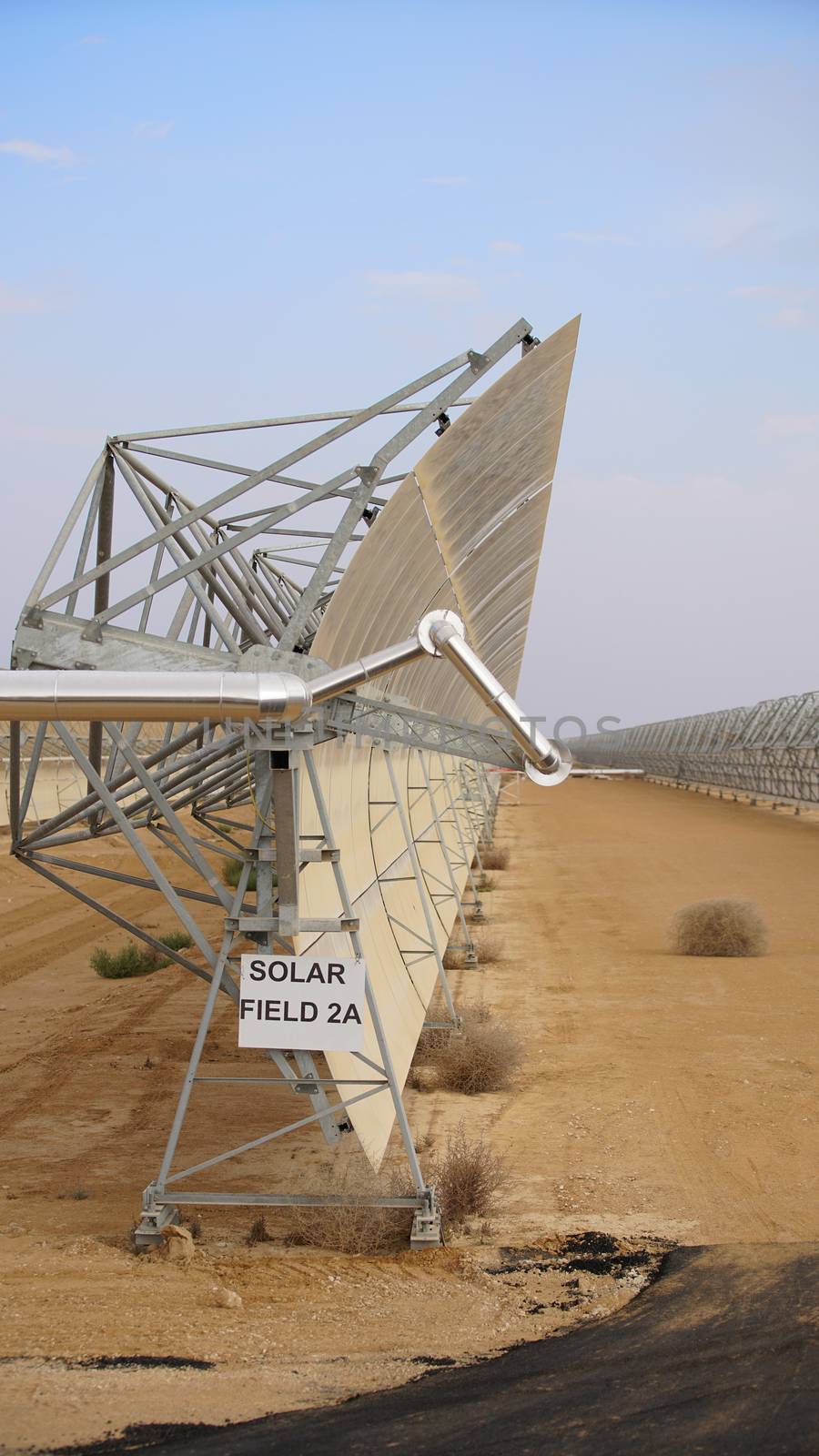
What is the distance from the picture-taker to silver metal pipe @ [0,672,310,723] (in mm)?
6000

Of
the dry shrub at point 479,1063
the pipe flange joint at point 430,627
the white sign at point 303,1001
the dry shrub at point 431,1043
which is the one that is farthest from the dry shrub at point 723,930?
the pipe flange joint at point 430,627

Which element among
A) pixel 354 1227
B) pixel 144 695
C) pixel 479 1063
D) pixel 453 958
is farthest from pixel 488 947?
pixel 144 695

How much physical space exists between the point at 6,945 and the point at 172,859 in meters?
13.9

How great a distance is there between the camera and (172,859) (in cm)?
3538

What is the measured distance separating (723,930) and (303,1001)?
12050mm

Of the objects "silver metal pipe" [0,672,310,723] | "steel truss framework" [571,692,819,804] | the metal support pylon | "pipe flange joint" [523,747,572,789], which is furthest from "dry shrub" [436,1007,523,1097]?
"steel truss framework" [571,692,819,804]

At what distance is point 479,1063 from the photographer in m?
11.4

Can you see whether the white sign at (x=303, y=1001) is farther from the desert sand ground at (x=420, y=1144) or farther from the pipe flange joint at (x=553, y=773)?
the pipe flange joint at (x=553, y=773)

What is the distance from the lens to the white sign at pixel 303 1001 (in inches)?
281

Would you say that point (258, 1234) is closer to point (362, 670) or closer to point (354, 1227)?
point (354, 1227)

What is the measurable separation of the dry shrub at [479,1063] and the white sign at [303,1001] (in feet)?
14.5

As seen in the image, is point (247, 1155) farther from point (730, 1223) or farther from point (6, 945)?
point (6, 945)

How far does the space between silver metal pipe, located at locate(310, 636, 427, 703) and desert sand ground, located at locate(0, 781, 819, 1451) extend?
3.06 metres

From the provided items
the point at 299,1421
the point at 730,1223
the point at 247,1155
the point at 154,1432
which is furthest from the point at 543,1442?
the point at 247,1155
